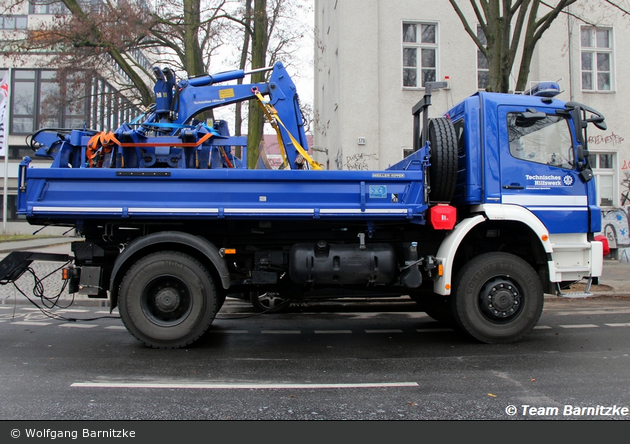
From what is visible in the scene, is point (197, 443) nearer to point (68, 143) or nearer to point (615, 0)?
point (68, 143)

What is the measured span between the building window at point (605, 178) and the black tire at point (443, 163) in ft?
33.0

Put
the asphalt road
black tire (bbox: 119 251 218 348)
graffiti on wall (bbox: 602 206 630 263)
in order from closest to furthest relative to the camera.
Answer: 1. the asphalt road
2. black tire (bbox: 119 251 218 348)
3. graffiti on wall (bbox: 602 206 630 263)

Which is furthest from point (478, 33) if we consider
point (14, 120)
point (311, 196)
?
point (14, 120)

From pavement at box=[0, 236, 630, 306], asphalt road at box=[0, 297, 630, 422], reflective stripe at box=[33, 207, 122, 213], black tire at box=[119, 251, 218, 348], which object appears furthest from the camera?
pavement at box=[0, 236, 630, 306]

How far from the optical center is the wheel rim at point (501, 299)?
5.66 meters

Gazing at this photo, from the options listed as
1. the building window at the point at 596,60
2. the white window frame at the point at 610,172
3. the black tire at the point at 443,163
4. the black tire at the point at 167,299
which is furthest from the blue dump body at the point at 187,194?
the building window at the point at 596,60

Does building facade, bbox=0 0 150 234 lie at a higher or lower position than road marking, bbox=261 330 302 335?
higher

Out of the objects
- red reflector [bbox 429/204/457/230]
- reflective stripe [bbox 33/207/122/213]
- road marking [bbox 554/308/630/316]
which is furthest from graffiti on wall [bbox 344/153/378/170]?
reflective stripe [bbox 33/207/122/213]

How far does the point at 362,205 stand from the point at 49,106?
1577 cm

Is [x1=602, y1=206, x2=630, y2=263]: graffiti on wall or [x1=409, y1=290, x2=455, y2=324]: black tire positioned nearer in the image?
[x1=409, y1=290, x2=455, y2=324]: black tire

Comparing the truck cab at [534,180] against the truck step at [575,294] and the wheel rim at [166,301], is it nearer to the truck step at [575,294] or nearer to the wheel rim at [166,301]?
the truck step at [575,294]

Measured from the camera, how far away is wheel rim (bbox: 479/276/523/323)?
5664 mm

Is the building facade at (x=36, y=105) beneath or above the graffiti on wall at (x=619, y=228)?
above

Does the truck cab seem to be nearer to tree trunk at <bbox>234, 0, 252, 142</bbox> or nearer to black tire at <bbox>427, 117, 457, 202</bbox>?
black tire at <bbox>427, 117, 457, 202</bbox>
